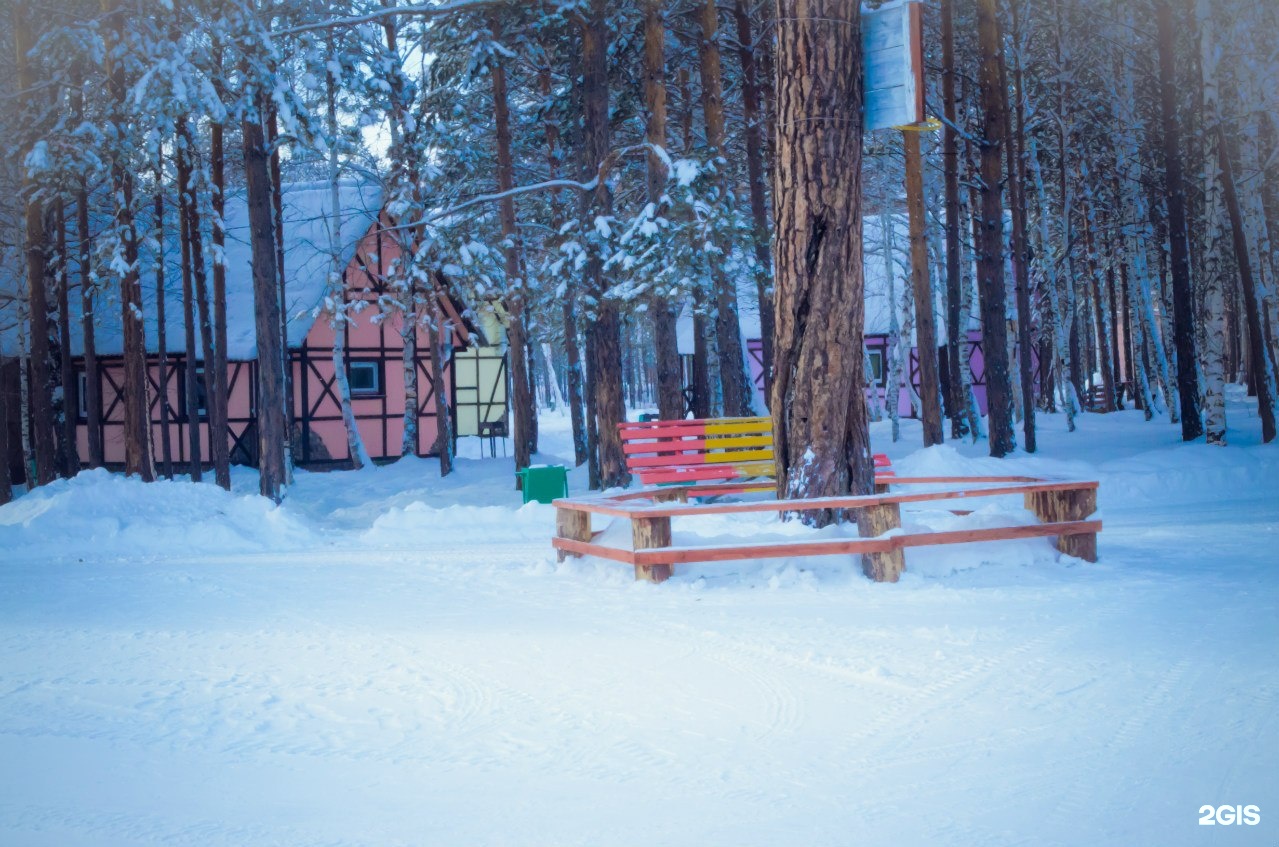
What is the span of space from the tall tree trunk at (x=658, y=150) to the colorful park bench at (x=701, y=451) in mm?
3509

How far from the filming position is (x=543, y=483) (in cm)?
1548

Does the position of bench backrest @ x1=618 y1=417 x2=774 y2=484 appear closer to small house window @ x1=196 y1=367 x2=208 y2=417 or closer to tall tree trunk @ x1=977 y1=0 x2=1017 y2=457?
tall tree trunk @ x1=977 y1=0 x2=1017 y2=457

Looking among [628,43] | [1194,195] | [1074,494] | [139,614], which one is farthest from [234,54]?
[1194,195]

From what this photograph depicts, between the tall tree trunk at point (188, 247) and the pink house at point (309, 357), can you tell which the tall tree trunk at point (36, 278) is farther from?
the pink house at point (309, 357)

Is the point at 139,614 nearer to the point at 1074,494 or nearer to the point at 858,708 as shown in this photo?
the point at 858,708

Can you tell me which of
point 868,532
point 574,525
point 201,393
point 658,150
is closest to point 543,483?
point 658,150

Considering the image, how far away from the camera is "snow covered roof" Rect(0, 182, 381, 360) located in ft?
90.9

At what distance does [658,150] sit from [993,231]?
6463 mm

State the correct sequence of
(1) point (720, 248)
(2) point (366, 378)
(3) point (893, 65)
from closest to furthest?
(3) point (893, 65)
(1) point (720, 248)
(2) point (366, 378)

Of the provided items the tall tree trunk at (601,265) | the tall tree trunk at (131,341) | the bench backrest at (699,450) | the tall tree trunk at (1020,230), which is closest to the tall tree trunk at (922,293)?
the tall tree trunk at (1020,230)

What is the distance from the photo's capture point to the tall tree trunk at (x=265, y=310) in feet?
52.9

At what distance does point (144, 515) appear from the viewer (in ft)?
43.8

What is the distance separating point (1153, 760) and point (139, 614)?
6418mm

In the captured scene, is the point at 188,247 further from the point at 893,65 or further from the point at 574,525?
the point at 893,65
